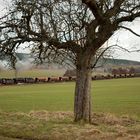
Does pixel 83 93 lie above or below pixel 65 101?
above

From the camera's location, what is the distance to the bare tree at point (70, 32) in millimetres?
19000

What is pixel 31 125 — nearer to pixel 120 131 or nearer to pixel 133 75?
pixel 120 131

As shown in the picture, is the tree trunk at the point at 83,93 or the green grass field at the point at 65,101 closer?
the tree trunk at the point at 83,93

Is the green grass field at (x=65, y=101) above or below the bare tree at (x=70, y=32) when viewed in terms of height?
below

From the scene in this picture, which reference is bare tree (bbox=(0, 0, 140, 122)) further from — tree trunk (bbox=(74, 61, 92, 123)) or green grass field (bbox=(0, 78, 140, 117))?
green grass field (bbox=(0, 78, 140, 117))

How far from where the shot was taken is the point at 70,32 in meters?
19.6

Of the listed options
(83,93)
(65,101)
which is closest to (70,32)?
(83,93)

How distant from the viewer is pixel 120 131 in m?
15.9

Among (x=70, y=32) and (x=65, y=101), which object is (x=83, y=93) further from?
(x=65, y=101)

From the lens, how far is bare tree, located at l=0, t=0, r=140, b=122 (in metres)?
19.0

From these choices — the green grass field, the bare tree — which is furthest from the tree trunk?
the green grass field

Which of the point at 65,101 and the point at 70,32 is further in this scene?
the point at 65,101

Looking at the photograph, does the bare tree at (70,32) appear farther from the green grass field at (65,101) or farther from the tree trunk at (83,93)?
the green grass field at (65,101)

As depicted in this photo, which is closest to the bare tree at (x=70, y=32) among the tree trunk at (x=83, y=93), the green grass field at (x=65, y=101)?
the tree trunk at (x=83, y=93)
